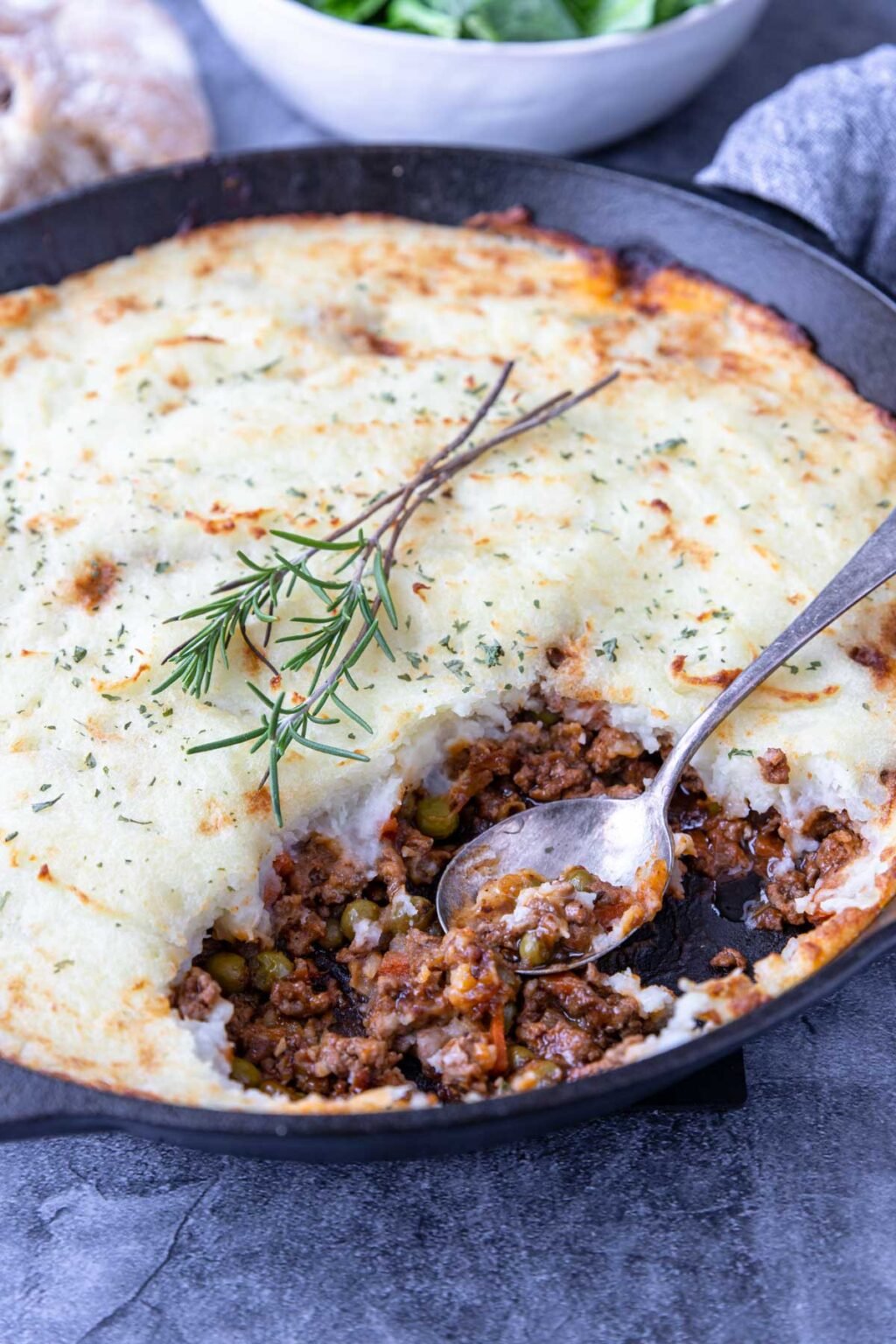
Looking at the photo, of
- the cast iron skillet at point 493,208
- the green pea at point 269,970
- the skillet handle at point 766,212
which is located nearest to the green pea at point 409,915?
the green pea at point 269,970

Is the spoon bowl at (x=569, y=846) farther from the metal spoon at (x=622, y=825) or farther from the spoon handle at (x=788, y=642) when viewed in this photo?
the spoon handle at (x=788, y=642)

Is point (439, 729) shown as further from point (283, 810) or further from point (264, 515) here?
point (264, 515)

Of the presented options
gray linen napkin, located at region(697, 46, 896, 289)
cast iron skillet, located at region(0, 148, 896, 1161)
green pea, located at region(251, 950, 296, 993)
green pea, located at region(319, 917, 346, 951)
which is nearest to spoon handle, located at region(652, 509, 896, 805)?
cast iron skillet, located at region(0, 148, 896, 1161)

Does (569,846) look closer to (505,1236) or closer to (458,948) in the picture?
(458,948)

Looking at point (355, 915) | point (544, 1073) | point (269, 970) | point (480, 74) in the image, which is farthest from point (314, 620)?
point (480, 74)

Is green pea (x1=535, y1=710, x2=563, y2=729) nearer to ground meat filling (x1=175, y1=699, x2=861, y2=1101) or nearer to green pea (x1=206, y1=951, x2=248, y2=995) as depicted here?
ground meat filling (x1=175, y1=699, x2=861, y2=1101)

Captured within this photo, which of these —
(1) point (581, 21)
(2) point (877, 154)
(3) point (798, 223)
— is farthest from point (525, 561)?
(1) point (581, 21)
